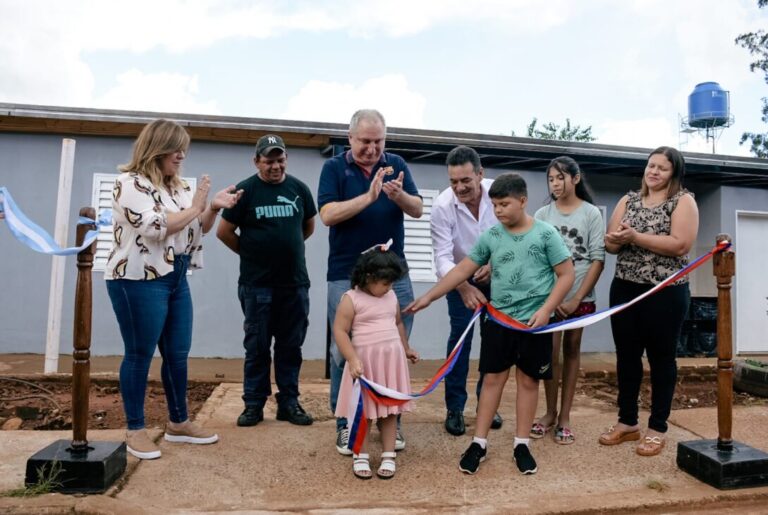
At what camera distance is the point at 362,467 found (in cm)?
339

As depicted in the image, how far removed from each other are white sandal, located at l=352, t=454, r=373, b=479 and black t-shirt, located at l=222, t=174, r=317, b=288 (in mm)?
1370

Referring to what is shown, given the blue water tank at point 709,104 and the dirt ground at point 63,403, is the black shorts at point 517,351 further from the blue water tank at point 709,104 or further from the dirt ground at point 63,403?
the blue water tank at point 709,104

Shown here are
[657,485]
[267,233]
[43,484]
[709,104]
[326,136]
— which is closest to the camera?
[43,484]

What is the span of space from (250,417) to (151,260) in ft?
4.74

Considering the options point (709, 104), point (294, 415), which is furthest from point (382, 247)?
point (709, 104)

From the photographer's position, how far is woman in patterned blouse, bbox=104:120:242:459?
11.2 feet

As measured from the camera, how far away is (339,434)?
387 centimetres

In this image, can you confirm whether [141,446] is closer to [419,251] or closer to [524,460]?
[524,460]

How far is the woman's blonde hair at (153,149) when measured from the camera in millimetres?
3520

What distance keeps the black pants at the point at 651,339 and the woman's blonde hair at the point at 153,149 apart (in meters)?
2.88

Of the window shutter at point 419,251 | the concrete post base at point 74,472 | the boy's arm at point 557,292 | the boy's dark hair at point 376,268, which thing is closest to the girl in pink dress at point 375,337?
the boy's dark hair at point 376,268

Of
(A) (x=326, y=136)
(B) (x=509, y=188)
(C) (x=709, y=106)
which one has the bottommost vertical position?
(B) (x=509, y=188)

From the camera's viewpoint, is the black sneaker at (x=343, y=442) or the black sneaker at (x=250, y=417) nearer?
the black sneaker at (x=343, y=442)

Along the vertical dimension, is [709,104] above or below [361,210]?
above
